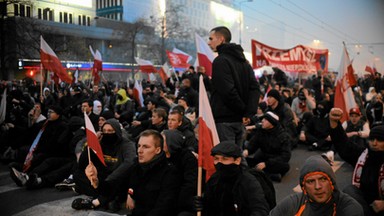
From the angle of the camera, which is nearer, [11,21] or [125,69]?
[11,21]

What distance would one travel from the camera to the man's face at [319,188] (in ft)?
8.93

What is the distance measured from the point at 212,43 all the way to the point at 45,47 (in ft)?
23.0

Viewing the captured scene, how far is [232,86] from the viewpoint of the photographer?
171 inches

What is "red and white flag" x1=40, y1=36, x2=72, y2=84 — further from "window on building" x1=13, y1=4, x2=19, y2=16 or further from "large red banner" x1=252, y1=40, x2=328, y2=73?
"large red banner" x1=252, y1=40, x2=328, y2=73

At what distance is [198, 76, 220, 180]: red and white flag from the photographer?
3828 millimetres

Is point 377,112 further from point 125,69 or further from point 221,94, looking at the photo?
point 125,69

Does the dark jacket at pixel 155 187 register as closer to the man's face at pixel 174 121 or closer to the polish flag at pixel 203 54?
the man's face at pixel 174 121

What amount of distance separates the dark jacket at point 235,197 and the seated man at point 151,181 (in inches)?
17.0

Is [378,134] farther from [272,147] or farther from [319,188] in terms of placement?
[272,147]

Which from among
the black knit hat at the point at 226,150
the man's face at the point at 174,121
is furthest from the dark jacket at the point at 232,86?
the man's face at the point at 174,121

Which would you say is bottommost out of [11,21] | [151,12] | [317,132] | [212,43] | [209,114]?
[317,132]

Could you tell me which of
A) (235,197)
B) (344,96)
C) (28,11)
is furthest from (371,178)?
(28,11)

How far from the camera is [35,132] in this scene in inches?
328

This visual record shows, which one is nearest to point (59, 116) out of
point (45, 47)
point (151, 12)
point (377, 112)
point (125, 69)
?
point (45, 47)
